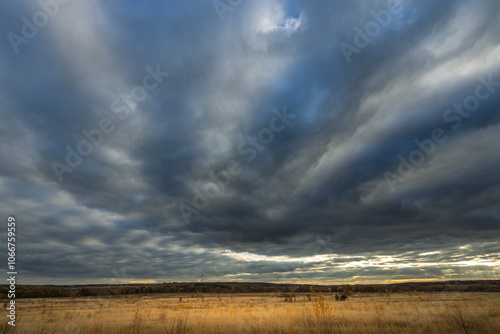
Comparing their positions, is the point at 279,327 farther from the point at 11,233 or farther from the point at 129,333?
the point at 11,233

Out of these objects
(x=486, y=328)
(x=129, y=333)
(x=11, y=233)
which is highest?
(x=11, y=233)

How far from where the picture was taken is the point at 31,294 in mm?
69438

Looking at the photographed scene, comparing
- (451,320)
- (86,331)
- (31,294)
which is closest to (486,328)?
(451,320)

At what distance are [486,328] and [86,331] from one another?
73.9 ft

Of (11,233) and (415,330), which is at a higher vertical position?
(11,233)

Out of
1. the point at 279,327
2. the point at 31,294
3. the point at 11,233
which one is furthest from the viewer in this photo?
the point at 31,294

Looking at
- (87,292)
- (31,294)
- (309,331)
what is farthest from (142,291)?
(309,331)

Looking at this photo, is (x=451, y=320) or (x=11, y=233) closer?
(x=11, y=233)

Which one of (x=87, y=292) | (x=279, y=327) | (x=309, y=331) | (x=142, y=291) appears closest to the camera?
(x=309, y=331)

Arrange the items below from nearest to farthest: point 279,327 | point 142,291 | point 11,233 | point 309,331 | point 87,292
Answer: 1. point 11,233
2. point 309,331
3. point 279,327
4. point 87,292
5. point 142,291

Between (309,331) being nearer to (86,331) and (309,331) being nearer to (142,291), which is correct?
(86,331)

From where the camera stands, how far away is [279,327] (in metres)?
16.4

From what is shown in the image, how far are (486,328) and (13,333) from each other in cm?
2658

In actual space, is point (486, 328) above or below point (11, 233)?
below
